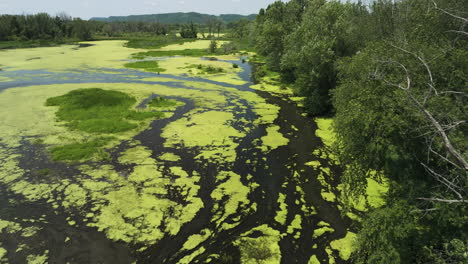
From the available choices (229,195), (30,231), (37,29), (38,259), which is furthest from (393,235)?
(37,29)

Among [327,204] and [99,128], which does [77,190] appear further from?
[327,204]

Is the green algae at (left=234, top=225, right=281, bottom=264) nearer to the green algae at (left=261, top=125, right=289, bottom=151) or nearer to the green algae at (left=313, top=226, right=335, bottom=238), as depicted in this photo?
the green algae at (left=313, top=226, right=335, bottom=238)

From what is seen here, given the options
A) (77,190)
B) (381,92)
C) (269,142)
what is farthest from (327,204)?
(77,190)

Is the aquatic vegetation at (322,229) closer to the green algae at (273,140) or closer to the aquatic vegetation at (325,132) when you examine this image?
the green algae at (273,140)

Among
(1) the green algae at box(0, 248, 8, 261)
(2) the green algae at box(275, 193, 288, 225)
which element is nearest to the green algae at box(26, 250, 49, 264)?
(1) the green algae at box(0, 248, 8, 261)

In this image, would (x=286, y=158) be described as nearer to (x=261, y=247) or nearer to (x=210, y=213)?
(x=210, y=213)
